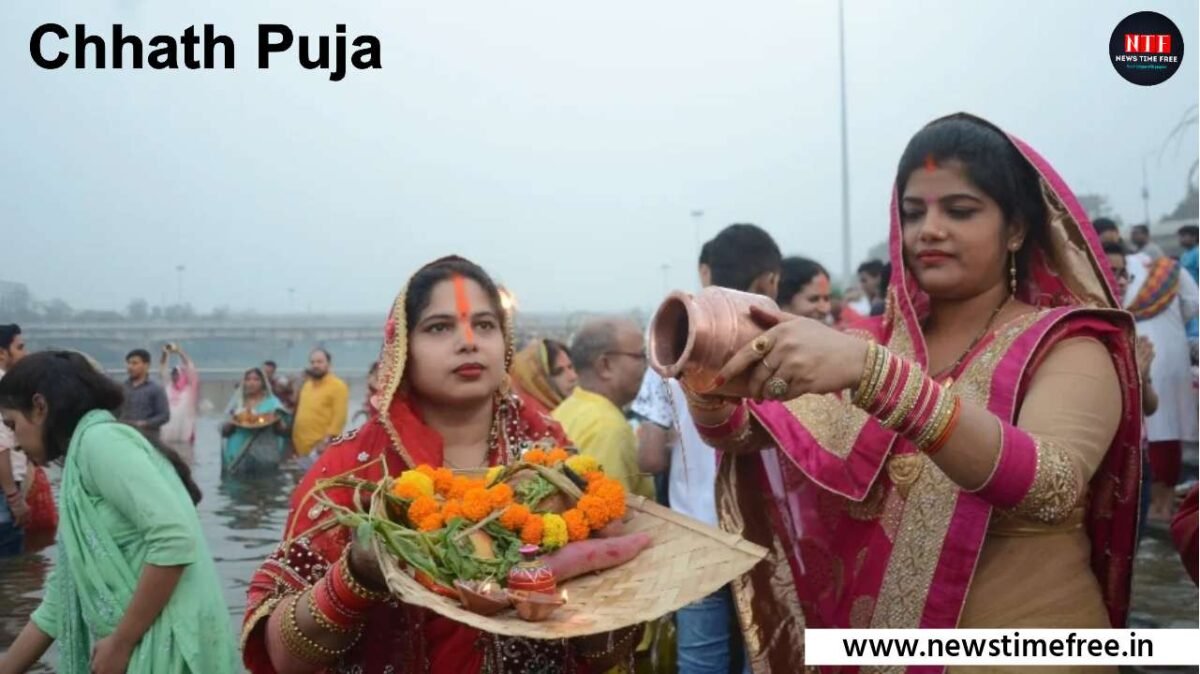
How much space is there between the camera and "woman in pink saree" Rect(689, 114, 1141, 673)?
6.49 ft

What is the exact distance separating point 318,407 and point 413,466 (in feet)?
31.2

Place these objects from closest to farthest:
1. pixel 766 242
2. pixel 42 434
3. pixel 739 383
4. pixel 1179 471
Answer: pixel 739 383
pixel 42 434
pixel 766 242
pixel 1179 471

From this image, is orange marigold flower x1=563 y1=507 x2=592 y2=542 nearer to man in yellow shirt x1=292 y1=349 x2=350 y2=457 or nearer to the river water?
the river water

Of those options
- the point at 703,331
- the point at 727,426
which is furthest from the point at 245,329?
the point at 703,331

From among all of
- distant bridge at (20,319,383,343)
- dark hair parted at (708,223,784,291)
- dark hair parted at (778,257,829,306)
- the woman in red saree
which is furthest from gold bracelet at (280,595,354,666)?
distant bridge at (20,319,383,343)

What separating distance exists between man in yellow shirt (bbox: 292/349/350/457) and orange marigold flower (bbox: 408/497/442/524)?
9.71 m

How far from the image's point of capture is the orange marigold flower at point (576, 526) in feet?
6.54

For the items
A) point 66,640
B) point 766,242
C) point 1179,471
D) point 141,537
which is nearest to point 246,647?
point 141,537

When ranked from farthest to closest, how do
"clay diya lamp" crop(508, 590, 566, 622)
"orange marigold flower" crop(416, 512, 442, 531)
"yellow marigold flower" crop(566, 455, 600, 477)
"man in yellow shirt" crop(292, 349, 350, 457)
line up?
"man in yellow shirt" crop(292, 349, 350, 457) → "yellow marigold flower" crop(566, 455, 600, 477) → "orange marigold flower" crop(416, 512, 442, 531) → "clay diya lamp" crop(508, 590, 566, 622)

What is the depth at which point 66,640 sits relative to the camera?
123 inches

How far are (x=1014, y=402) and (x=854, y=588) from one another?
56 centimetres

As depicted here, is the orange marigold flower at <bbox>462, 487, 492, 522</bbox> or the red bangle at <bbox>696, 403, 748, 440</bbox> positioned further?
the red bangle at <bbox>696, 403, 748, 440</bbox>

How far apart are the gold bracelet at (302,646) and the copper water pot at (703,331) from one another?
910mm

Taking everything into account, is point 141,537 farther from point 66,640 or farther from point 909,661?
point 909,661
